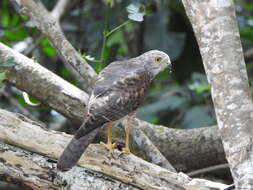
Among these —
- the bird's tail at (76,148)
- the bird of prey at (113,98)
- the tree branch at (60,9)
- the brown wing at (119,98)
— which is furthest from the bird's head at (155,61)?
the tree branch at (60,9)

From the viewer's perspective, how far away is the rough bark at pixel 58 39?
433 centimetres

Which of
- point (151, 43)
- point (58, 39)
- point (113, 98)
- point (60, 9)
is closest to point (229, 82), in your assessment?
point (113, 98)

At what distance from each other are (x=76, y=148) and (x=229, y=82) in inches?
43.2

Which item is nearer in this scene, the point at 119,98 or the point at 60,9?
the point at 119,98

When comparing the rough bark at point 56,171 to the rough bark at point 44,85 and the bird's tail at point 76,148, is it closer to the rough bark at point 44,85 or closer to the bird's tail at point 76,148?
the bird's tail at point 76,148

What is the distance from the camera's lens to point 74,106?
A: 4520 mm

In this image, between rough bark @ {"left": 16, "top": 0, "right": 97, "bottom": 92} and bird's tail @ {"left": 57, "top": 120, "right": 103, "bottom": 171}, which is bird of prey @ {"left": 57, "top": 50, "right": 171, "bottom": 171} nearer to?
bird's tail @ {"left": 57, "top": 120, "right": 103, "bottom": 171}

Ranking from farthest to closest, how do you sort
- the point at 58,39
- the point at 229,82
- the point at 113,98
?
1. the point at 58,39
2. the point at 113,98
3. the point at 229,82

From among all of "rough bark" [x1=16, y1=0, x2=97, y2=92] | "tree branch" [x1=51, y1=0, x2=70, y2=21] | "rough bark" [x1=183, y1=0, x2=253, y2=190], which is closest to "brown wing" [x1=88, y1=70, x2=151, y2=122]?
"rough bark" [x1=16, y1=0, x2=97, y2=92]

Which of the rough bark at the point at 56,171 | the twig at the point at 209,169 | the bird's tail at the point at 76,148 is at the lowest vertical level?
the twig at the point at 209,169

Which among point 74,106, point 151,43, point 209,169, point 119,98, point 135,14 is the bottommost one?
point 209,169

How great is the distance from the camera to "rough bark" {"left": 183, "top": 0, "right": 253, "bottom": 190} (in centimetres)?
295

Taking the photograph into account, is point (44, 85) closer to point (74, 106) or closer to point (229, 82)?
point (74, 106)

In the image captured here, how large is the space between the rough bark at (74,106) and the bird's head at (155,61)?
0.47 meters
